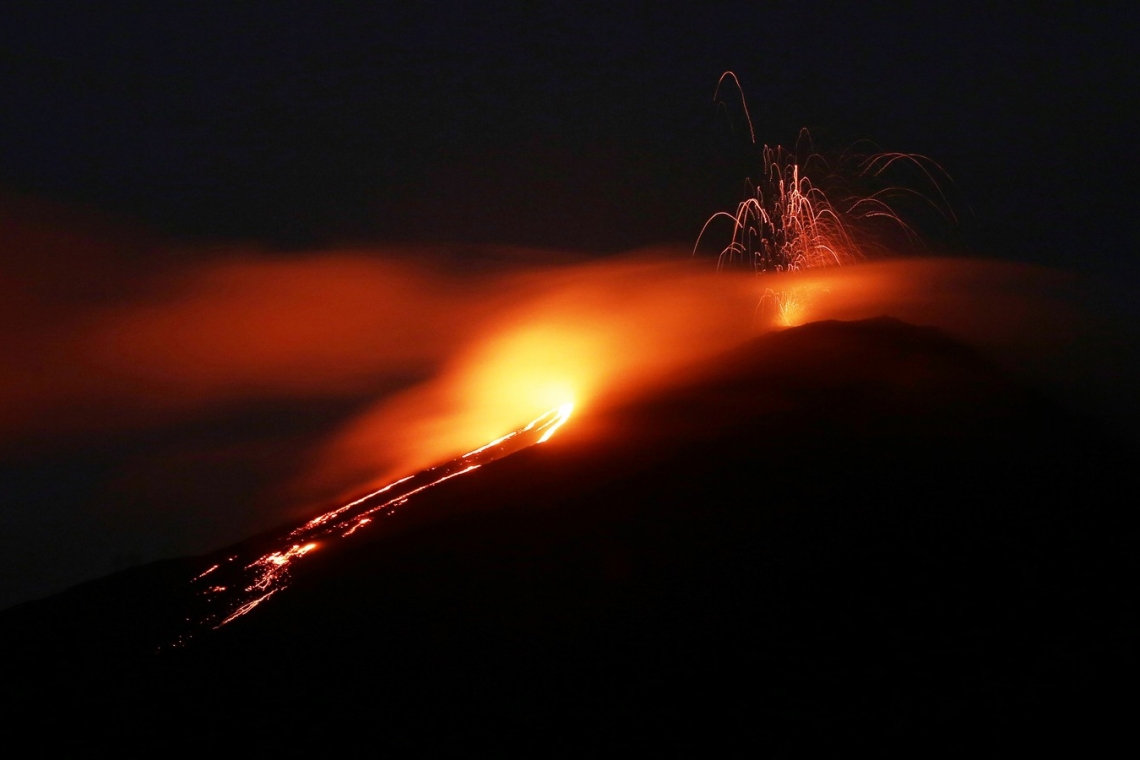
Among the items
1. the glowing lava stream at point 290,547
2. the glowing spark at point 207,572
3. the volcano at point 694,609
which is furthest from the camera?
the glowing spark at point 207,572

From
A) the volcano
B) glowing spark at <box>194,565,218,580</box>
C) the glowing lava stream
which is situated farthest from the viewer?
glowing spark at <box>194,565,218,580</box>

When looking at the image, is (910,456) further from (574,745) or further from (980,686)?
(574,745)

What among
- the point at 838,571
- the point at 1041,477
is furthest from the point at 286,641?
the point at 1041,477

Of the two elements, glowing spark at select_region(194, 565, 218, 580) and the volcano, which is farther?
glowing spark at select_region(194, 565, 218, 580)

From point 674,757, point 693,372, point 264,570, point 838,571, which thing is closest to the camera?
point 674,757

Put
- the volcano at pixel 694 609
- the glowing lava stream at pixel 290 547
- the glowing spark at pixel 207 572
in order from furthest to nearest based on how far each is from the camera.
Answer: the glowing spark at pixel 207 572
the glowing lava stream at pixel 290 547
the volcano at pixel 694 609

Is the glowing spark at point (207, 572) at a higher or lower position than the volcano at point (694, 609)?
higher

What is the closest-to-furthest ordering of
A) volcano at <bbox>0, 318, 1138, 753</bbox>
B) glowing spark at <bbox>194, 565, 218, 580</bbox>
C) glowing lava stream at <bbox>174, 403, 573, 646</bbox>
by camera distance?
volcano at <bbox>0, 318, 1138, 753</bbox> → glowing lava stream at <bbox>174, 403, 573, 646</bbox> → glowing spark at <bbox>194, 565, 218, 580</bbox>
